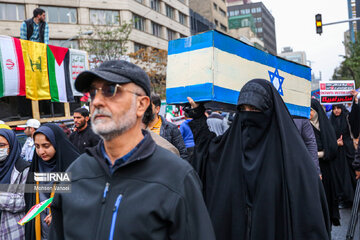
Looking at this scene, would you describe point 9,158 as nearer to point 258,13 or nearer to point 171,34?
point 171,34

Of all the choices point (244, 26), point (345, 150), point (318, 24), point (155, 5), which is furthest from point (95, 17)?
point (244, 26)

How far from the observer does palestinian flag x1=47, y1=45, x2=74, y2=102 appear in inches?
329

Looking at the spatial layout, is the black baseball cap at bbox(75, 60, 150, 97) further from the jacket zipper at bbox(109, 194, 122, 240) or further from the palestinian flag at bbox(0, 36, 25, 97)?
the palestinian flag at bbox(0, 36, 25, 97)

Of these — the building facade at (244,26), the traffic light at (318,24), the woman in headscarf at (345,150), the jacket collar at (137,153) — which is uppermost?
the building facade at (244,26)

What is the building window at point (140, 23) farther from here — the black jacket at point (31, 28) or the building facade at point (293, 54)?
the building facade at point (293, 54)

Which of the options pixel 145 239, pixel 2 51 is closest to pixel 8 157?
pixel 145 239

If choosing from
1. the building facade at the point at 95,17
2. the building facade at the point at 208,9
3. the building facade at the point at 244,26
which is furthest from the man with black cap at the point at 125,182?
the building facade at the point at 244,26

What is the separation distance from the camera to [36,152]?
11.8ft

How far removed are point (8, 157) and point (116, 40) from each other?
25.5m

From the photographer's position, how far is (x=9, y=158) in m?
3.70

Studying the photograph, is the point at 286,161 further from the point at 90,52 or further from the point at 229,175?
the point at 90,52

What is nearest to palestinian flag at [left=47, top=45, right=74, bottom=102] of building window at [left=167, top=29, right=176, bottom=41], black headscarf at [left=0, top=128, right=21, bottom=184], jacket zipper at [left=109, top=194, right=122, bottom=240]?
black headscarf at [left=0, top=128, right=21, bottom=184]

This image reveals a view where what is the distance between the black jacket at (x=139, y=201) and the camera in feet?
5.47

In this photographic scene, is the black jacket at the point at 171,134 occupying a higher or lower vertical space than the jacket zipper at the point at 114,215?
higher
